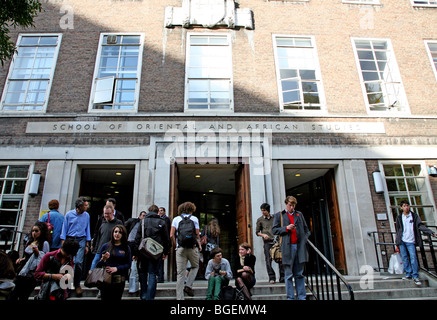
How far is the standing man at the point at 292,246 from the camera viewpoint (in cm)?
516

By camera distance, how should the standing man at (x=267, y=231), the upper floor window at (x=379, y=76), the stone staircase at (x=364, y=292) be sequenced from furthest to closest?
1. the upper floor window at (x=379, y=76)
2. the standing man at (x=267, y=231)
3. the stone staircase at (x=364, y=292)

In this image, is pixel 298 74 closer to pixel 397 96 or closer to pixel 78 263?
pixel 397 96

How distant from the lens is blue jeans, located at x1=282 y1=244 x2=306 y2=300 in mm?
5102

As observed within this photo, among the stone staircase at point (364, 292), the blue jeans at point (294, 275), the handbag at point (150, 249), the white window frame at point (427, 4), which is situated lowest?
the stone staircase at point (364, 292)

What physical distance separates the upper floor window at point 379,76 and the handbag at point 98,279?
28.9 ft

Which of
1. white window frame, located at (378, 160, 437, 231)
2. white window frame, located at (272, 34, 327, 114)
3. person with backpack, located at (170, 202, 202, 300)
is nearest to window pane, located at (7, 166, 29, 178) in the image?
person with backpack, located at (170, 202, 202, 300)

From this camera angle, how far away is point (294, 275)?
5.26 metres

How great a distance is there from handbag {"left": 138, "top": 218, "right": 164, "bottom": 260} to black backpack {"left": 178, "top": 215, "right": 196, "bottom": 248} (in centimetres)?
39

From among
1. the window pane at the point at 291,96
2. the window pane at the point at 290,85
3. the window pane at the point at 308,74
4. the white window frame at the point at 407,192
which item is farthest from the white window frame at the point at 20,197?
the white window frame at the point at 407,192

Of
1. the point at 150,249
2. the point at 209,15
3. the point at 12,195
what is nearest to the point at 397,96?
the point at 209,15

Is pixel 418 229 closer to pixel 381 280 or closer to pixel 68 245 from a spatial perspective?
pixel 381 280

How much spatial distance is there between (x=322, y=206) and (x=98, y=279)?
7.79 meters

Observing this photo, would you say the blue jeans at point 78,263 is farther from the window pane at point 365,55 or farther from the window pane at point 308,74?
the window pane at point 365,55

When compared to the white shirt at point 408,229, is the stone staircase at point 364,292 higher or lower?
lower
